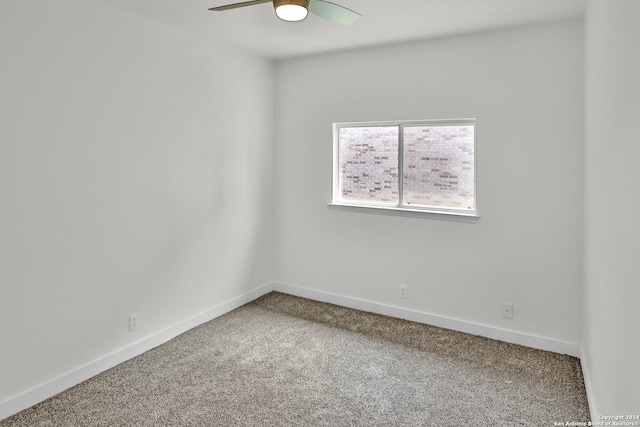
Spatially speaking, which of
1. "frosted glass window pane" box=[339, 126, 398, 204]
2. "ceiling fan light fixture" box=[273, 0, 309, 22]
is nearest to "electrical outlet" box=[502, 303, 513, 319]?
"frosted glass window pane" box=[339, 126, 398, 204]

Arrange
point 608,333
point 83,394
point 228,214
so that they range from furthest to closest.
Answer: point 228,214 → point 83,394 → point 608,333

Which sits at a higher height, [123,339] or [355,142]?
[355,142]

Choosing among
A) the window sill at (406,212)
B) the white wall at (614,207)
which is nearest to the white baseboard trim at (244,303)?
the white wall at (614,207)

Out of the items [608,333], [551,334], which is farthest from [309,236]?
[608,333]

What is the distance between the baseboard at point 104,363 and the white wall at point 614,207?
279cm

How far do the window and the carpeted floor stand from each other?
1103 mm

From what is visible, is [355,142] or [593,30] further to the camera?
[355,142]

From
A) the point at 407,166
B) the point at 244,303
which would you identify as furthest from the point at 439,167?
the point at 244,303

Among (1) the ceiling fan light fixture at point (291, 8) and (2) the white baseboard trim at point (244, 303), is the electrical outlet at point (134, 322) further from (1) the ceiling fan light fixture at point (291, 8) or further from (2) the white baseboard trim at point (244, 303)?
(1) the ceiling fan light fixture at point (291, 8)

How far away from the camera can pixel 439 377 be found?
261 cm

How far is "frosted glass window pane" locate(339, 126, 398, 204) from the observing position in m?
3.62

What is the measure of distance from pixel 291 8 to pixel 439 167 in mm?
1901

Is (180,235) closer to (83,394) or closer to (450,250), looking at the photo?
(83,394)

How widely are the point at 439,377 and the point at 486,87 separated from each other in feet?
6.98
